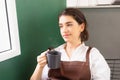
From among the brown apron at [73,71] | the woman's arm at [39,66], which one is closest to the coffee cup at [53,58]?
the woman's arm at [39,66]

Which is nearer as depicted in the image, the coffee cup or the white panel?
the coffee cup

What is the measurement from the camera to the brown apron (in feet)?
4.06

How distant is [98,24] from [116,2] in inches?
9.5

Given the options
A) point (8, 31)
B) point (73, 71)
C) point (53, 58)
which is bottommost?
point (73, 71)

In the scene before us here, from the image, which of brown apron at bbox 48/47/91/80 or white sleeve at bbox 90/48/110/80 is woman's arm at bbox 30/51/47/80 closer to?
brown apron at bbox 48/47/91/80

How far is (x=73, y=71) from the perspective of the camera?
125 centimetres

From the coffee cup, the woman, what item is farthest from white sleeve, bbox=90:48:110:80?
the coffee cup

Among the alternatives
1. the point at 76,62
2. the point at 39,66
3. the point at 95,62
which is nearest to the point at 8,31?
the point at 39,66

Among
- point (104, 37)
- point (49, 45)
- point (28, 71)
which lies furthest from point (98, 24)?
point (28, 71)

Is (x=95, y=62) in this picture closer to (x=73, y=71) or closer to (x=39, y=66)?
(x=73, y=71)

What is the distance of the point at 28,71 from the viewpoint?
4.44 ft

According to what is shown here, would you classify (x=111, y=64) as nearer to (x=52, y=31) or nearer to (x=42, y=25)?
(x=52, y=31)

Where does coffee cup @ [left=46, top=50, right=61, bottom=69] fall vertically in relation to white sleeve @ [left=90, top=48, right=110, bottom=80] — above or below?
above

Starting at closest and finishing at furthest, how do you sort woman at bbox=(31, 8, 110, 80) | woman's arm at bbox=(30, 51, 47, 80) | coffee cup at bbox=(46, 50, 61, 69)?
coffee cup at bbox=(46, 50, 61, 69), woman's arm at bbox=(30, 51, 47, 80), woman at bbox=(31, 8, 110, 80)
